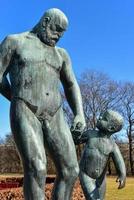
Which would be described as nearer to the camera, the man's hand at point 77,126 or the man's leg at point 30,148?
the man's leg at point 30,148

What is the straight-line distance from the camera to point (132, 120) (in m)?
63.3

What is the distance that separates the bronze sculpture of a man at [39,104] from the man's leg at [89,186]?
6.46 ft

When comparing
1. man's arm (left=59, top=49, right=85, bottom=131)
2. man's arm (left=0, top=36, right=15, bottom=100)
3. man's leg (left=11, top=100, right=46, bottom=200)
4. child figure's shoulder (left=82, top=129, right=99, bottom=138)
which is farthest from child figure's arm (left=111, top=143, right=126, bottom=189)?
man's arm (left=0, top=36, right=15, bottom=100)

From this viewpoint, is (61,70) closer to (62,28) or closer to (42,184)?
(62,28)

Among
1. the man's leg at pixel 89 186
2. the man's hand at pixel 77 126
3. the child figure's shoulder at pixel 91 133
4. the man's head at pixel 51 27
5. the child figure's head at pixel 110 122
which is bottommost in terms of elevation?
the man's leg at pixel 89 186

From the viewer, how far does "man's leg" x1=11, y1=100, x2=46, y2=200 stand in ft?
17.5

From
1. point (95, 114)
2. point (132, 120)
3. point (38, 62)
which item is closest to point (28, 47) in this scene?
point (38, 62)

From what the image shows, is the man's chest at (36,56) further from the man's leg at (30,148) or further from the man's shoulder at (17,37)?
the man's leg at (30,148)

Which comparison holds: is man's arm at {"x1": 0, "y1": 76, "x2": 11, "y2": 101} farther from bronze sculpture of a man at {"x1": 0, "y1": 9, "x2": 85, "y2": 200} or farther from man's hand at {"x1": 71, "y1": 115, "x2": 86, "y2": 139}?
man's hand at {"x1": 71, "y1": 115, "x2": 86, "y2": 139}

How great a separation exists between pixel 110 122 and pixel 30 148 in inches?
96.5

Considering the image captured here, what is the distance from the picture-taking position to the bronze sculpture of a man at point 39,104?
537 cm

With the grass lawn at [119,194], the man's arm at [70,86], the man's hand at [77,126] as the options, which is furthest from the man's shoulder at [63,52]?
the grass lawn at [119,194]

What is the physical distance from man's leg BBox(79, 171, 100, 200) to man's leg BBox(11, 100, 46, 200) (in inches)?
89.2

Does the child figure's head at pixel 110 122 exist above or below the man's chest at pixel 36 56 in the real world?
below
